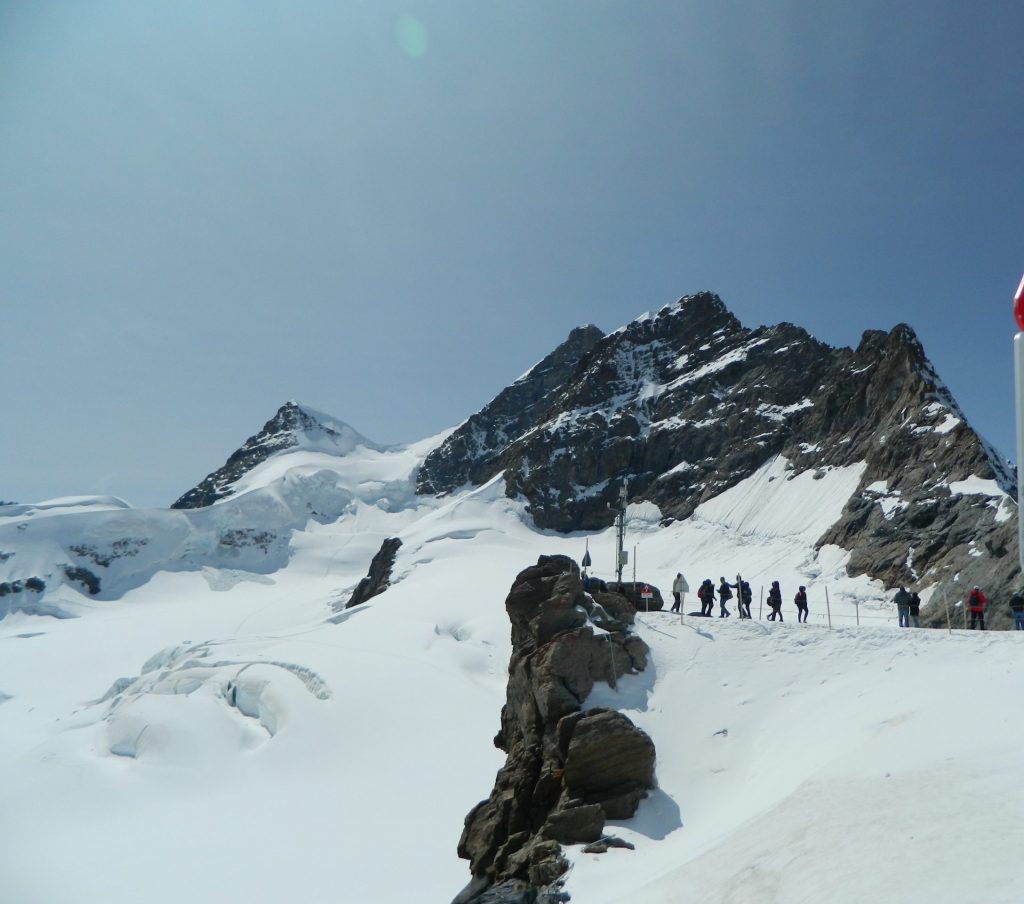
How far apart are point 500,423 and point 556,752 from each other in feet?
426

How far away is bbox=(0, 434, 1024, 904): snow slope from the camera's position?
7699 mm

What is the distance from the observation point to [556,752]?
14375 mm

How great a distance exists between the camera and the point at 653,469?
80.2 metres

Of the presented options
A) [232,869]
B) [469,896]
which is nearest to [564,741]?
[469,896]

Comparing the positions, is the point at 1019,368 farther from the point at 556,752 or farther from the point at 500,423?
the point at 500,423

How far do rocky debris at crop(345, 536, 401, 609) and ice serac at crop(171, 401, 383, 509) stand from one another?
285 ft

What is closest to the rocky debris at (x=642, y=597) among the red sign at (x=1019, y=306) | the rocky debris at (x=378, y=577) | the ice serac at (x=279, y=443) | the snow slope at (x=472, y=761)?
the snow slope at (x=472, y=761)

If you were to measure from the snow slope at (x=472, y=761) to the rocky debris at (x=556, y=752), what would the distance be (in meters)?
0.66

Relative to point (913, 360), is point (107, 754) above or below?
below

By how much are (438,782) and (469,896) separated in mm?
6627

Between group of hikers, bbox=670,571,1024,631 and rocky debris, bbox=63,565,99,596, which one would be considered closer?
group of hikers, bbox=670,571,1024,631

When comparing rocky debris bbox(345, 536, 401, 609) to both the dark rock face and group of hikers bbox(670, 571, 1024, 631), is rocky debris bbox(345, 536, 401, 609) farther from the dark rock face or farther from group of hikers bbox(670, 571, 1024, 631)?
group of hikers bbox(670, 571, 1024, 631)

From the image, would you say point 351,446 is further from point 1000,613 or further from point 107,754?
point 1000,613

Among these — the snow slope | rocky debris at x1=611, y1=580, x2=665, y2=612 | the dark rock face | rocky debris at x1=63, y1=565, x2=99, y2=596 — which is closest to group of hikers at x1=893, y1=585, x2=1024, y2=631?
the snow slope
